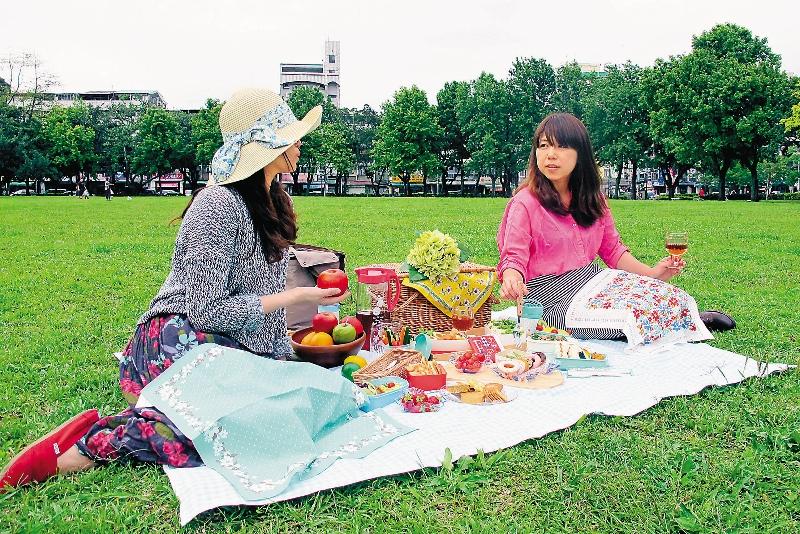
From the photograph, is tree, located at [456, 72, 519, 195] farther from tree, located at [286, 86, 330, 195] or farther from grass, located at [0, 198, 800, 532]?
grass, located at [0, 198, 800, 532]

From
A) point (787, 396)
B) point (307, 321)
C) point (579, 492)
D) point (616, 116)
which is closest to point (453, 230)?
point (307, 321)

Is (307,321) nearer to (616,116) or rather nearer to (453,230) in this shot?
(453,230)

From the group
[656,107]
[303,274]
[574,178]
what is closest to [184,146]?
[656,107]

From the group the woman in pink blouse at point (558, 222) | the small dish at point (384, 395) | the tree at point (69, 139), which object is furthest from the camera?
the tree at point (69, 139)

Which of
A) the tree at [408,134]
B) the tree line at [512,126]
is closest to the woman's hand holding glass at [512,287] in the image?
the tree line at [512,126]

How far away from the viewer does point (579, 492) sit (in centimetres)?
295

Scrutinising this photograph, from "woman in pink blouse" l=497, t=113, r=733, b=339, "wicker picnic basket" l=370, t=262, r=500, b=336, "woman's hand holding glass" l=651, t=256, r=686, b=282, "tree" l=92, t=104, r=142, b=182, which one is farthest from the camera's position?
"tree" l=92, t=104, r=142, b=182

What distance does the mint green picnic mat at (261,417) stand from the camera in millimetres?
3023

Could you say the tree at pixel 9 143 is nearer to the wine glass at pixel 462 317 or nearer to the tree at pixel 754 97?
the tree at pixel 754 97

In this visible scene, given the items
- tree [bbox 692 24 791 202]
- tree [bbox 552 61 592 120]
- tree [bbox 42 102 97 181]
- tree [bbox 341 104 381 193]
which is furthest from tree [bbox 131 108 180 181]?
tree [bbox 692 24 791 202]

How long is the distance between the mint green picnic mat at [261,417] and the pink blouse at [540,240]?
2.20 m

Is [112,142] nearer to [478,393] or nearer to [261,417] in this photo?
[478,393]

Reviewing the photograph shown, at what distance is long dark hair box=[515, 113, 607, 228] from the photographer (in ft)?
17.5

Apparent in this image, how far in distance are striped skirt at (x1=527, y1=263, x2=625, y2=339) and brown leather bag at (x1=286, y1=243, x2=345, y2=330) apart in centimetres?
173
